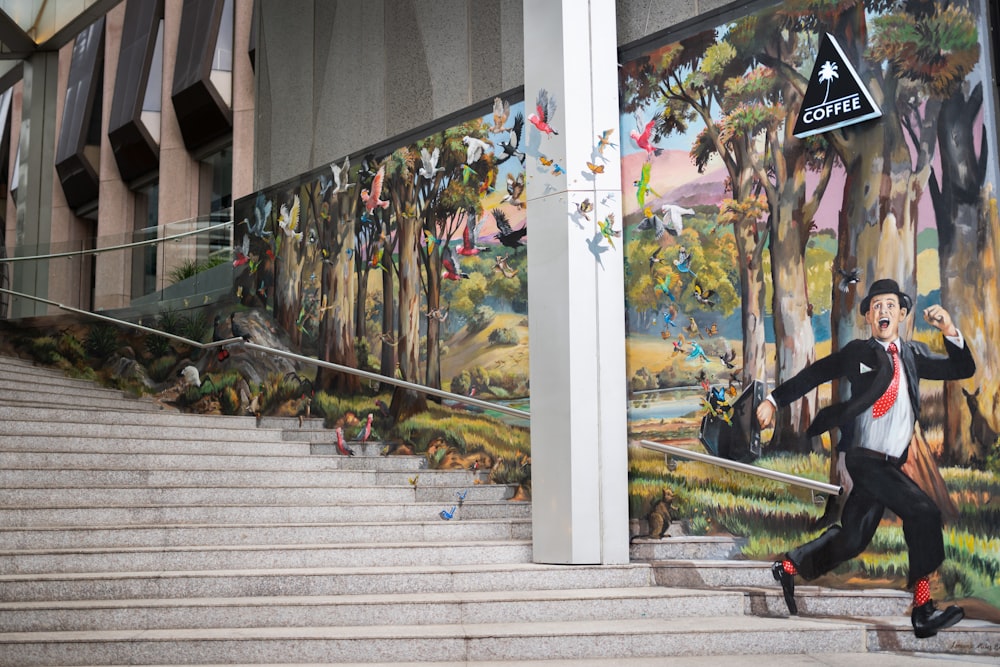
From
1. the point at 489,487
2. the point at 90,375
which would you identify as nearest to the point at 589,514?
the point at 489,487

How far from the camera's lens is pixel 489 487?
7059 millimetres

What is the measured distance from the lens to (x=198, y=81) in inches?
440

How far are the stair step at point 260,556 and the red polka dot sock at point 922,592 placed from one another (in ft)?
6.95

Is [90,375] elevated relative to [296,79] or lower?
lower

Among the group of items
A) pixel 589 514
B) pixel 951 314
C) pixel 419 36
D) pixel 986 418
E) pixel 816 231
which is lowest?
pixel 589 514

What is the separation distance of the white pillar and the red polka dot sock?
1582mm

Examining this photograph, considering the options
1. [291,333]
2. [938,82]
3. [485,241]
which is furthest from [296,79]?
[938,82]

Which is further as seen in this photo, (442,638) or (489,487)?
(489,487)

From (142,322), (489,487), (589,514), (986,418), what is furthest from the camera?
(142,322)

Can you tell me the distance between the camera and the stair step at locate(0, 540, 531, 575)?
559 centimetres

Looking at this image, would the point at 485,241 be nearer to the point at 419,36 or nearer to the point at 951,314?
the point at 419,36

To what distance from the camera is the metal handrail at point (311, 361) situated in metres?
7.06

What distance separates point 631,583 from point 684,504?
0.55 meters

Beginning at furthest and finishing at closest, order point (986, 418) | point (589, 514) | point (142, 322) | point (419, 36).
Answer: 1. point (142, 322)
2. point (419, 36)
3. point (589, 514)
4. point (986, 418)
